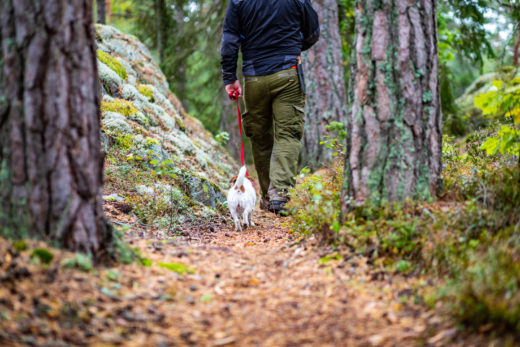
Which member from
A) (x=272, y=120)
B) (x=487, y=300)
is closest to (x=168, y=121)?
(x=272, y=120)

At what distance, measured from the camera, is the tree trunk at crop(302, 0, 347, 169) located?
8383mm

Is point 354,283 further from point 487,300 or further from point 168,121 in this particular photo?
point 168,121

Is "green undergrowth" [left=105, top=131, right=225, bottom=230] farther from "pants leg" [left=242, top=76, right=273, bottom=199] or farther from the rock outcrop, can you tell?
"pants leg" [left=242, top=76, right=273, bottom=199]

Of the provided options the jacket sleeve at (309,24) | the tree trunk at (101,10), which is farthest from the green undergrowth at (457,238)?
the tree trunk at (101,10)

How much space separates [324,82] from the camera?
27.5 feet

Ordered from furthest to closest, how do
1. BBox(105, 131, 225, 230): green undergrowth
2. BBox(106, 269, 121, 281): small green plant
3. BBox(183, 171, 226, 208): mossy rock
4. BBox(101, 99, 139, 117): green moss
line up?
BBox(101, 99, 139, 117): green moss
BBox(183, 171, 226, 208): mossy rock
BBox(105, 131, 225, 230): green undergrowth
BBox(106, 269, 121, 281): small green plant

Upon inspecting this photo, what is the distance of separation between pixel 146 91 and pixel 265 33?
3789 mm

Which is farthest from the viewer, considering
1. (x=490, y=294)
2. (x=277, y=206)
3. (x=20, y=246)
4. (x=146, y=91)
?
(x=146, y=91)

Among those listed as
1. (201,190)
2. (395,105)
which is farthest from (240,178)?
(395,105)

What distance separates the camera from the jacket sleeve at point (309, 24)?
546 centimetres

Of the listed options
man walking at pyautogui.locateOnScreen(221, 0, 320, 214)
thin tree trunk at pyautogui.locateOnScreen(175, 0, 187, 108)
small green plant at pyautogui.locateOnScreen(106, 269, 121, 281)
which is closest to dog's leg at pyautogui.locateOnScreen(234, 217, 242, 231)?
man walking at pyautogui.locateOnScreen(221, 0, 320, 214)

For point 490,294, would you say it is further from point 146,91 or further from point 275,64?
point 146,91

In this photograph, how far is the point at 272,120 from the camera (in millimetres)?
6039

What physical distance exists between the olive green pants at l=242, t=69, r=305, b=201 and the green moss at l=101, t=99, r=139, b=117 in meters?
2.00
